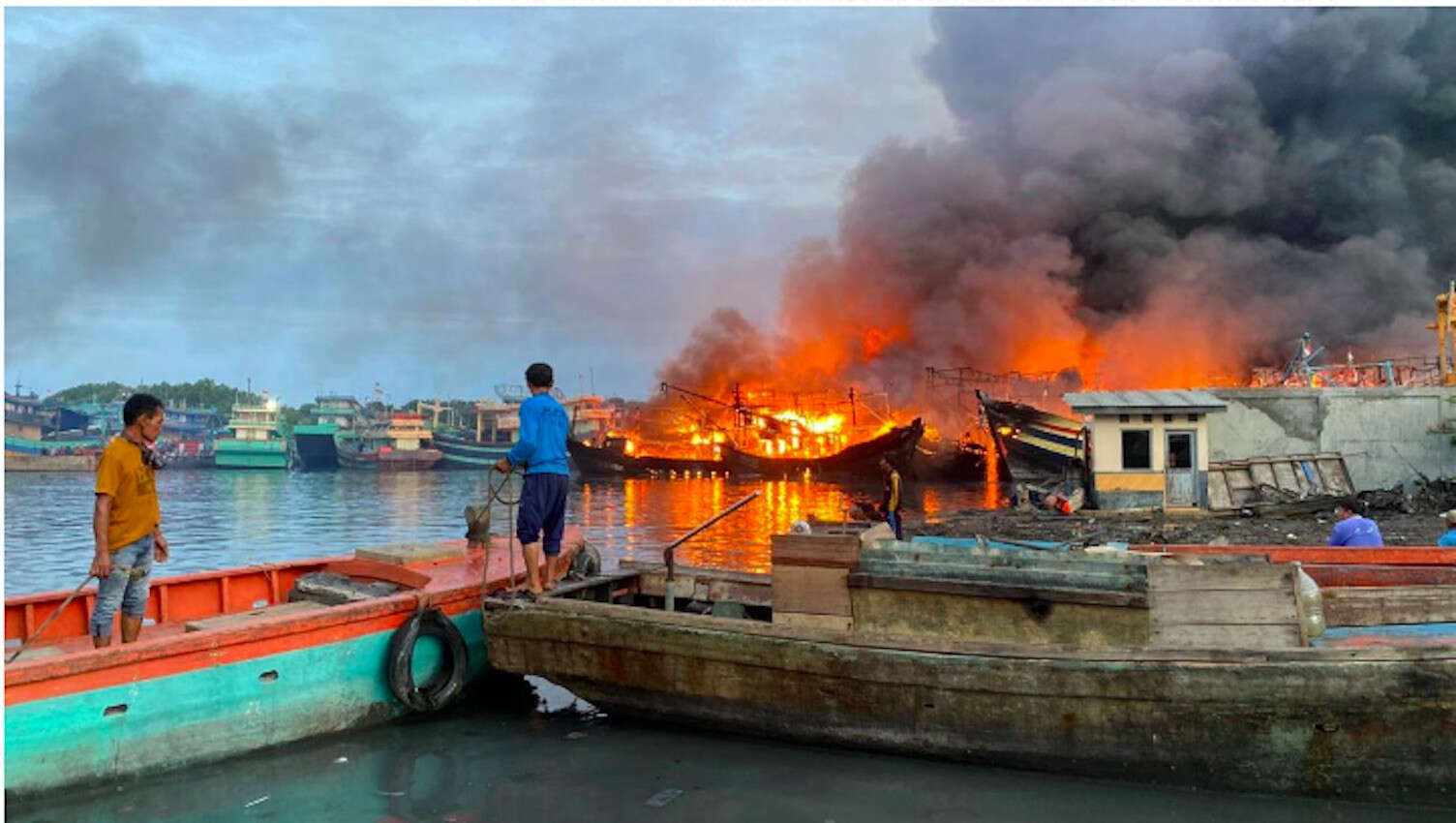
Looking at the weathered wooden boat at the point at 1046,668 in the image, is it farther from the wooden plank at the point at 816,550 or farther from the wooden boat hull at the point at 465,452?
the wooden boat hull at the point at 465,452

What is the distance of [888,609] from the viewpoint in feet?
21.0

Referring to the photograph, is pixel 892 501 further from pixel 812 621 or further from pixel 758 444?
pixel 758 444

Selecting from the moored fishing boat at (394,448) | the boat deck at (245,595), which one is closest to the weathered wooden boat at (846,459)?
the moored fishing boat at (394,448)

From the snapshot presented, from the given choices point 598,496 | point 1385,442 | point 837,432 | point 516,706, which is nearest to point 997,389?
point 837,432

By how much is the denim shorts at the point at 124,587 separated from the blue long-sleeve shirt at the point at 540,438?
8.46 feet

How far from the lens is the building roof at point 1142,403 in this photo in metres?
20.6

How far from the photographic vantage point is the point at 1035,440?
103 ft

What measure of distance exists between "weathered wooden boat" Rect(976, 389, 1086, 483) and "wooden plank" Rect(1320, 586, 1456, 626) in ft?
75.1

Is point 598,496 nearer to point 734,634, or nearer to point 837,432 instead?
point 837,432

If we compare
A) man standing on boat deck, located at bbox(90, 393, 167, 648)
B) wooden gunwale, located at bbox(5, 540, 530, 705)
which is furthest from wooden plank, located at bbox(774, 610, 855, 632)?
man standing on boat deck, located at bbox(90, 393, 167, 648)

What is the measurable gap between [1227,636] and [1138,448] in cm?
1672

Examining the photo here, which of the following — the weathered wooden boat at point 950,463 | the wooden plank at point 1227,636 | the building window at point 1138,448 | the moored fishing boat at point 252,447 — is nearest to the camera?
the wooden plank at point 1227,636

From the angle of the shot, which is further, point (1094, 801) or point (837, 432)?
point (837, 432)

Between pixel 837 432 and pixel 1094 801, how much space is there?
2601 inches
